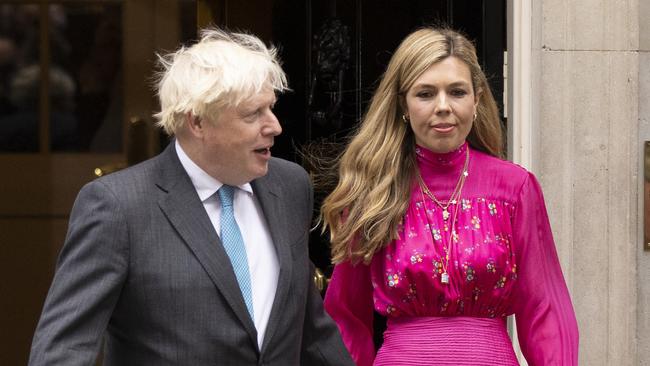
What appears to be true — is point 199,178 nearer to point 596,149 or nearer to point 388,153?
point 388,153

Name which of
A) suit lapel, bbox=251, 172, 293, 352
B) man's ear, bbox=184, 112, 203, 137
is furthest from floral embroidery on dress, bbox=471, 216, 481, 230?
man's ear, bbox=184, 112, 203, 137

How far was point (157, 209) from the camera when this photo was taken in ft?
10.5

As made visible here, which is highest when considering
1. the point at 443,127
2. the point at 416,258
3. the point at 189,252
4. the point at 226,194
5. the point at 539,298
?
the point at 443,127

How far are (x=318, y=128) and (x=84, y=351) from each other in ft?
9.80

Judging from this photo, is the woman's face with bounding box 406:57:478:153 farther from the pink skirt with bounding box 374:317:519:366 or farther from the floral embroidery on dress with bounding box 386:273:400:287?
the pink skirt with bounding box 374:317:519:366

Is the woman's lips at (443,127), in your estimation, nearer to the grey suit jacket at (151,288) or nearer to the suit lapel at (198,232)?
the grey suit jacket at (151,288)

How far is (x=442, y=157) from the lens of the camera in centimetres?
409

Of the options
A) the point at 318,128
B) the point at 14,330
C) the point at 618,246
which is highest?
the point at 318,128

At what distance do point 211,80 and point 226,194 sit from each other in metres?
0.32

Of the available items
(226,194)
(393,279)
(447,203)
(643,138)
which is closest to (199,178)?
(226,194)

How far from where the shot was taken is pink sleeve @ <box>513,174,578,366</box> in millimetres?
3949

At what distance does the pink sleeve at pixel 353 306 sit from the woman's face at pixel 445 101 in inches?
18.0

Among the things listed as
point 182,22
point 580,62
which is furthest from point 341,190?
point 182,22

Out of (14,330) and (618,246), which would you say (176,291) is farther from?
(14,330)
